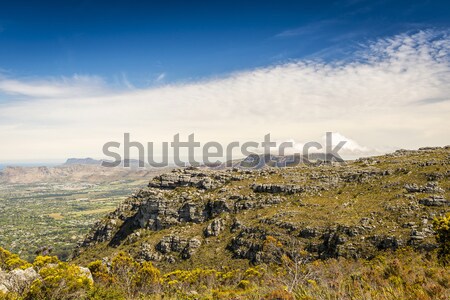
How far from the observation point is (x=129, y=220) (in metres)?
107

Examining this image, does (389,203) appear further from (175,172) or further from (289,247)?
(175,172)

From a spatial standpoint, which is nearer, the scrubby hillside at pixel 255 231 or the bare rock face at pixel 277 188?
the scrubby hillside at pixel 255 231

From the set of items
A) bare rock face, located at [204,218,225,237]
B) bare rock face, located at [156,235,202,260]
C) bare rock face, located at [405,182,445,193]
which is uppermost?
bare rock face, located at [405,182,445,193]

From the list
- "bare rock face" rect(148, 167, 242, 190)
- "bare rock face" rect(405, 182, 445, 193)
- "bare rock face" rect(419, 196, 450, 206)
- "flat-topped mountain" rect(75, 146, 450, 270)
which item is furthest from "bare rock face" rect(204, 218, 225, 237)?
"bare rock face" rect(419, 196, 450, 206)

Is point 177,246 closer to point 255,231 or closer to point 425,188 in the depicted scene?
point 255,231

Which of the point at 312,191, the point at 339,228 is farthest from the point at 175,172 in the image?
the point at 339,228

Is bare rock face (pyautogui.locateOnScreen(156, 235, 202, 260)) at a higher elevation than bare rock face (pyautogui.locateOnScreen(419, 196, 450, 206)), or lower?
lower

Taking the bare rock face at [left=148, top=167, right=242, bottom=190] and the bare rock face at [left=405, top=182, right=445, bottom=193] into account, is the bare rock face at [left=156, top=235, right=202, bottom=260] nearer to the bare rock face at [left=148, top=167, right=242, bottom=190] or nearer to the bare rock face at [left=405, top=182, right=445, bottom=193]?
the bare rock face at [left=148, top=167, right=242, bottom=190]

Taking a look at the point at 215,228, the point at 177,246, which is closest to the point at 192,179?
the point at 215,228

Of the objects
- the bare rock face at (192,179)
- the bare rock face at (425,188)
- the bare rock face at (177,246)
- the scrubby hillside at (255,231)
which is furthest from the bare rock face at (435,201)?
the bare rock face at (192,179)

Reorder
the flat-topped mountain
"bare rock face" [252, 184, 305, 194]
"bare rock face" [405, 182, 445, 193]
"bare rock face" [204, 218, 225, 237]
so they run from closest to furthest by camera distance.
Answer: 1. the flat-topped mountain
2. "bare rock face" [405, 182, 445, 193]
3. "bare rock face" [204, 218, 225, 237]
4. "bare rock face" [252, 184, 305, 194]

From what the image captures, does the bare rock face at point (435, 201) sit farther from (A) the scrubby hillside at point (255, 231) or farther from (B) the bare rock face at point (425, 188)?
(B) the bare rock face at point (425, 188)

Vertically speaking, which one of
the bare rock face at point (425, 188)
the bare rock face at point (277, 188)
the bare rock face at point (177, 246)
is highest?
the bare rock face at point (425, 188)

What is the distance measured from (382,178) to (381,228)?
72.6ft
